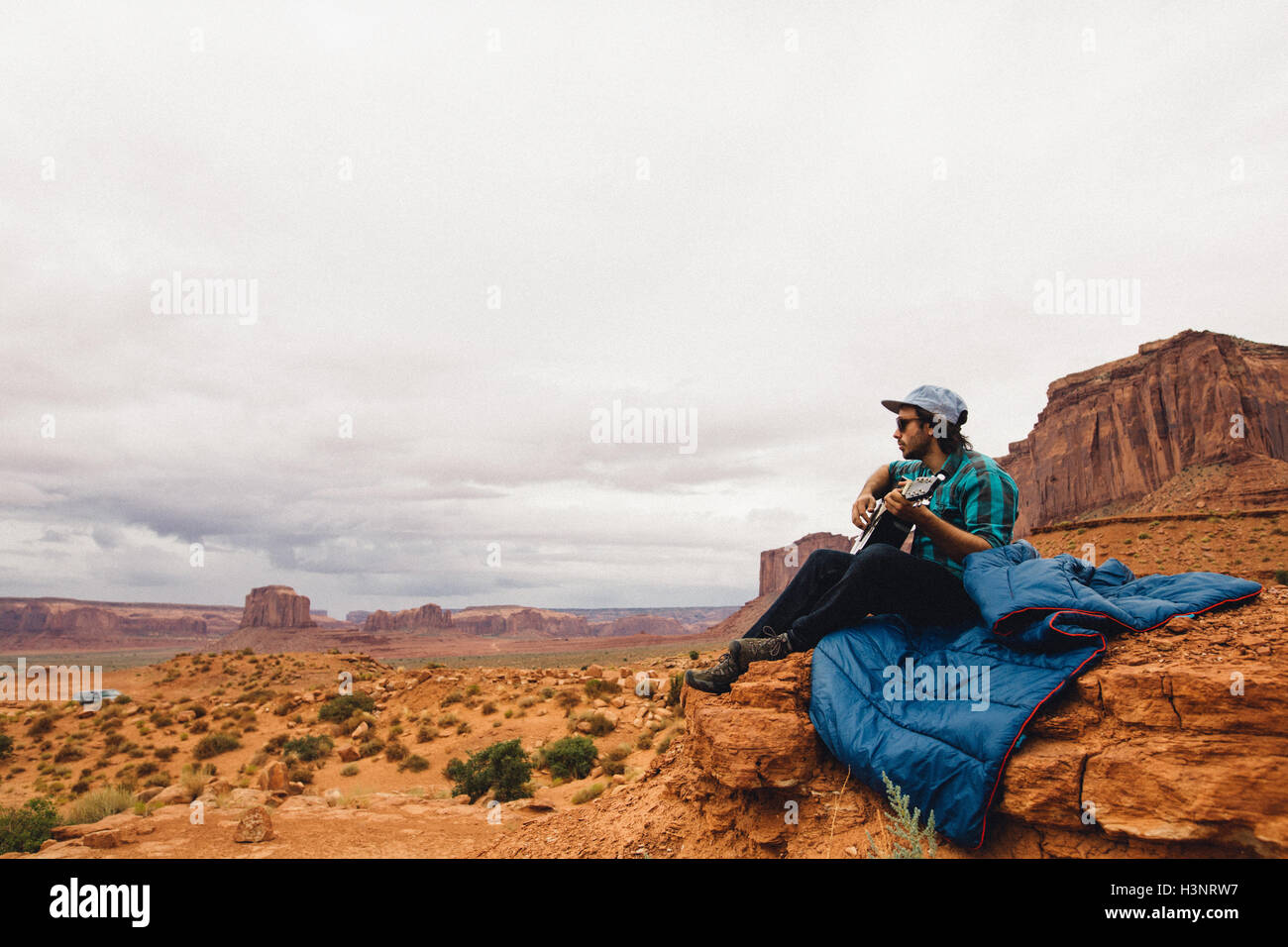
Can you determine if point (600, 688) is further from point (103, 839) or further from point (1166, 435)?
point (1166, 435)

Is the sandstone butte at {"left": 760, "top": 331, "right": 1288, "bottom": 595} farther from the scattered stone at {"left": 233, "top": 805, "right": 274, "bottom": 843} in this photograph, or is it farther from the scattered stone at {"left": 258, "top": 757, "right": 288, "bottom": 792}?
the scattered stone at {"left": 233, "top": 805, "right": 274, "bottom": 843}

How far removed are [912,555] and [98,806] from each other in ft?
43.9

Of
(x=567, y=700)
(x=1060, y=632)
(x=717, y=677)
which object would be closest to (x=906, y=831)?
(x=1060, y=632)

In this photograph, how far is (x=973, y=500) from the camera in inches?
153

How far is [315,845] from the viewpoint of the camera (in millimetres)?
7539

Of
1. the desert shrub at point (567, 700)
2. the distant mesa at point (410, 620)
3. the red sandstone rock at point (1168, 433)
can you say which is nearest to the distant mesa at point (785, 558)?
the red sandstone rock at point (1168, 433)

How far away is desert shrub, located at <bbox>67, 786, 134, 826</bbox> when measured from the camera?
9.90m

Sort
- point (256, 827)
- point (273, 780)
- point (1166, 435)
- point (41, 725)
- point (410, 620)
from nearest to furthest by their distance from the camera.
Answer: point (256, 827), point (273, 780), point (41, 725), point (1166, 435), point (410, 620)

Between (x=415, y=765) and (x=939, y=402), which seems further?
(x=415, y=765)

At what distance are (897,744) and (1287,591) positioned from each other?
238 centimetres

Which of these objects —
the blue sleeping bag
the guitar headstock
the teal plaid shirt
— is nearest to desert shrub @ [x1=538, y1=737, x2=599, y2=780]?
the blue sleeping bag

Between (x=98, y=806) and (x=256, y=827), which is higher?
(x=256, y=827)

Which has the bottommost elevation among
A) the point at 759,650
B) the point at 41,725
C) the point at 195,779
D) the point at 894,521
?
the point at 41,725
